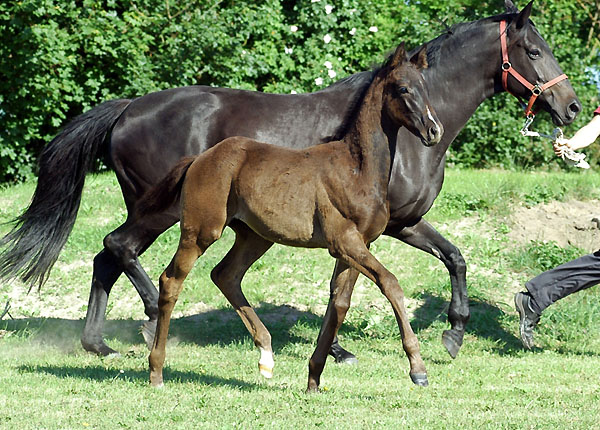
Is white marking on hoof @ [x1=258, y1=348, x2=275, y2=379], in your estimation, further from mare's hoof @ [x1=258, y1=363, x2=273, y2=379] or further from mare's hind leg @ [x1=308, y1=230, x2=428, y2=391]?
mare's hind leg @ [x1=308, y1=230, x2=428, y2=391]

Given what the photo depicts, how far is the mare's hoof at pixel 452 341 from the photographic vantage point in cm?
708

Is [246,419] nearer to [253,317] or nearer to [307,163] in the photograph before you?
[253,317]

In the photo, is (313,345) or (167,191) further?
(313,345)

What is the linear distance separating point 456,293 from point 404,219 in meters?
0.90

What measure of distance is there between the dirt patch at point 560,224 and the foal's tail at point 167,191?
4.85 metres

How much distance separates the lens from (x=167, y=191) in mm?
5871

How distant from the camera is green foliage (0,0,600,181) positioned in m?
12.8

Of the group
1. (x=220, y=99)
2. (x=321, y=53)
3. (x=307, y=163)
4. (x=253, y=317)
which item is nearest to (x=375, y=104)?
(x=307, y=163)

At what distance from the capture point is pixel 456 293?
7391 millimetres

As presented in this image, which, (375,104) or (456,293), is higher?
(375,104)

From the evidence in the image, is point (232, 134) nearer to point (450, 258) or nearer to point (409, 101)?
point (450, 258)

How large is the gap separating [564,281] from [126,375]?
11.3 feet

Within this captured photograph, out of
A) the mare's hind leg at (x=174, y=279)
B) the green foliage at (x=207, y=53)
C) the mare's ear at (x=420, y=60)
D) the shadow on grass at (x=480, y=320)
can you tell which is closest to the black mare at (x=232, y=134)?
the shadow on grass at (x=480, y=320)

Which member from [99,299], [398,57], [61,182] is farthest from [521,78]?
[61,182]
